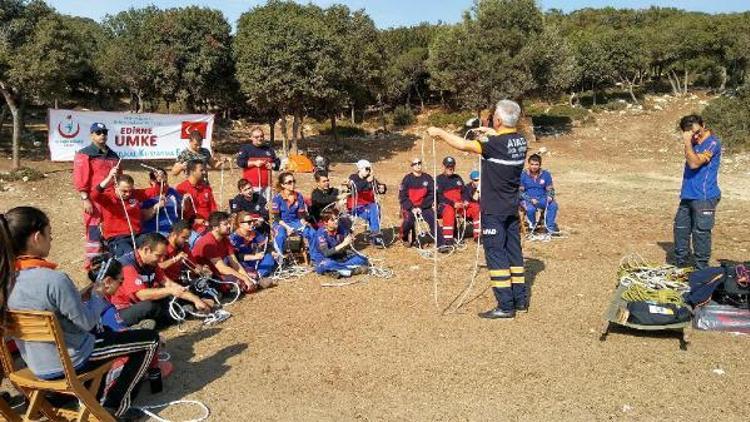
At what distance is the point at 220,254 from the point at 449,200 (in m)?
3.89

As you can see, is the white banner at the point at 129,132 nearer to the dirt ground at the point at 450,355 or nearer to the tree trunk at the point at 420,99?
the dirt ground at the point at 450,355

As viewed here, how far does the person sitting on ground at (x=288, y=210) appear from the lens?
26.9 ft

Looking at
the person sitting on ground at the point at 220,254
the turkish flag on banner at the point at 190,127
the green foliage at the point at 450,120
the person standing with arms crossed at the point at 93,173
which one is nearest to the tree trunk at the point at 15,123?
the turkish flag on banner at the point at 190,127

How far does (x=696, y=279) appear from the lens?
234 inches

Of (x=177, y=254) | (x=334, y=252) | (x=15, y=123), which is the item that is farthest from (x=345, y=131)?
(x=177, y=254)

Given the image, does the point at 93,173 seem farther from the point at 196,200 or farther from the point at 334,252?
the point at 334,252

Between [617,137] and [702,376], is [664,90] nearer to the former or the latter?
[617,137]

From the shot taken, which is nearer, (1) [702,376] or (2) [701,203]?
(1) [702,376]

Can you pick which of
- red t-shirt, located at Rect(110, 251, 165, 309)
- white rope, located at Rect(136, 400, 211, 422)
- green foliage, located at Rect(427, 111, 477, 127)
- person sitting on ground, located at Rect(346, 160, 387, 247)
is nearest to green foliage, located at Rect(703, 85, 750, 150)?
green foliage, located at Rect(427, 111, 477, 127)

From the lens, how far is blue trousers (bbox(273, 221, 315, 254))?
8039 millimetres

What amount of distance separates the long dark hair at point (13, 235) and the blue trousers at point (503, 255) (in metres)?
3.88

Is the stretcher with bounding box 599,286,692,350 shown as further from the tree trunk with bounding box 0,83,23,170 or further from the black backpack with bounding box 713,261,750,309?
the tree trunk with bounding box 0,83,23,170

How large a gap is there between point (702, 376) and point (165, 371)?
4162 mm

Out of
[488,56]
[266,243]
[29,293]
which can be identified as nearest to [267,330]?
[266,243]
